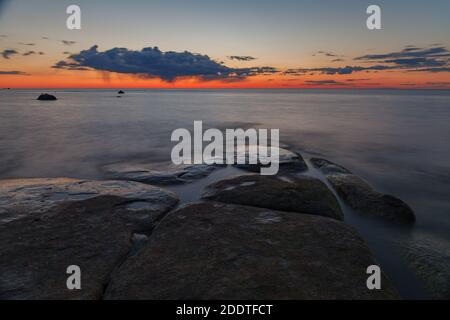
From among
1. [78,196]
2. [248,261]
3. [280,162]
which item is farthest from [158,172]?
[248,261]

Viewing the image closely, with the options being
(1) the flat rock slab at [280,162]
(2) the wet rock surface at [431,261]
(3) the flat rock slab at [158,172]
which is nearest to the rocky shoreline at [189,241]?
(2) the wet rock surface at [431,261]

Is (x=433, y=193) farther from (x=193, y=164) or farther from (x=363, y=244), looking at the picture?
(x=193, y=164)

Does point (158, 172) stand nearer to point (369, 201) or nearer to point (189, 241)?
point (189, 241)

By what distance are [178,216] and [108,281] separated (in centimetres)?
183

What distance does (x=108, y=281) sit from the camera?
133 inches

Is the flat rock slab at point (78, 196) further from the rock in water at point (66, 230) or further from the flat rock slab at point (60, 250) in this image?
the flat rock slab at point (60, 250)

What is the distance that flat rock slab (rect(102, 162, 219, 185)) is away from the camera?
304 inches

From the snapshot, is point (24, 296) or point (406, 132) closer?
point (24, 296)

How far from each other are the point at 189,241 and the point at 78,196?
3151 mm

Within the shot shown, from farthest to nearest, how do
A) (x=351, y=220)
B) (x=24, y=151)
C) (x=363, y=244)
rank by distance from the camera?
(x=24, y=151), (x=351, y=220), (x=363, y=244)

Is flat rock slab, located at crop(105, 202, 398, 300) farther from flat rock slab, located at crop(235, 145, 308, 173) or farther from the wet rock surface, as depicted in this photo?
flat rock slab, located at crop(235, 145, 308, 173)

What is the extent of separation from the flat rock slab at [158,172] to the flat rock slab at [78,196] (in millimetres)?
873

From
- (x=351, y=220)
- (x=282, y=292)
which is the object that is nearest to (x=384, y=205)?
(x=351, y=220)

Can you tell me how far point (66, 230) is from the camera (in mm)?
4422
